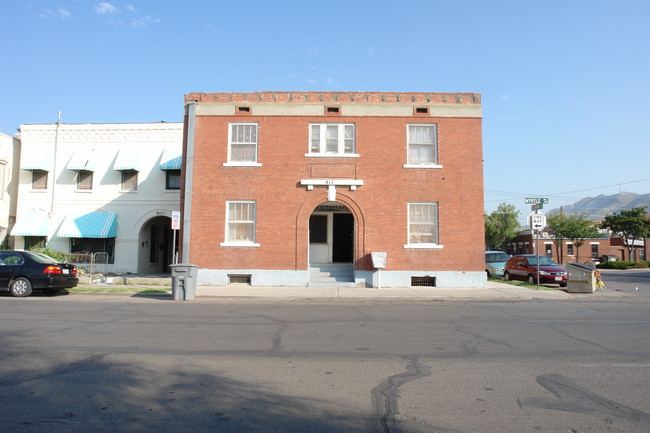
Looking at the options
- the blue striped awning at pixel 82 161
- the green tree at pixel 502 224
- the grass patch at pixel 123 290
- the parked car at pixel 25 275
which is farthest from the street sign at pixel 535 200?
the green tree at pixel 502 224

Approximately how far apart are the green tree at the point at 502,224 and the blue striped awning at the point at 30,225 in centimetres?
5232

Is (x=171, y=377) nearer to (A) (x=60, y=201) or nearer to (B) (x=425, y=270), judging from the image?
(B) (x=425, y=270)

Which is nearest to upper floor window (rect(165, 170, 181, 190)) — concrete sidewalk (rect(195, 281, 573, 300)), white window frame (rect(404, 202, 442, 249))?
concrete sidewalk (rect(195, 281, 573, 300))

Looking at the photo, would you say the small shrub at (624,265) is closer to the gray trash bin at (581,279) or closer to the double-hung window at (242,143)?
the gray trash bin at (581,279)

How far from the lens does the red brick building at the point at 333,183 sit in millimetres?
18172

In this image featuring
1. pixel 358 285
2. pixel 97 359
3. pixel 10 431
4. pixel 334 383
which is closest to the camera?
pixel 10 431

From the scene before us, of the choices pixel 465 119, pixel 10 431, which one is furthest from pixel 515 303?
pixel 10 431

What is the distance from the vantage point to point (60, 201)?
23797mm

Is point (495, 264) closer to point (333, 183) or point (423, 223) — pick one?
point (423, 223)

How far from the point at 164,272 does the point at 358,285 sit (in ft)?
44.4

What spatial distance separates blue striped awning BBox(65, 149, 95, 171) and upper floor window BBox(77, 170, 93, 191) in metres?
0.59

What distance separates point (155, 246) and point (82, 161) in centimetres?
579

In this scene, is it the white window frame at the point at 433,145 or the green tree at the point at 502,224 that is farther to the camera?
the green tree at the point at 502,224

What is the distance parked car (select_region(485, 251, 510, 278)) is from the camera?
82.2ft
